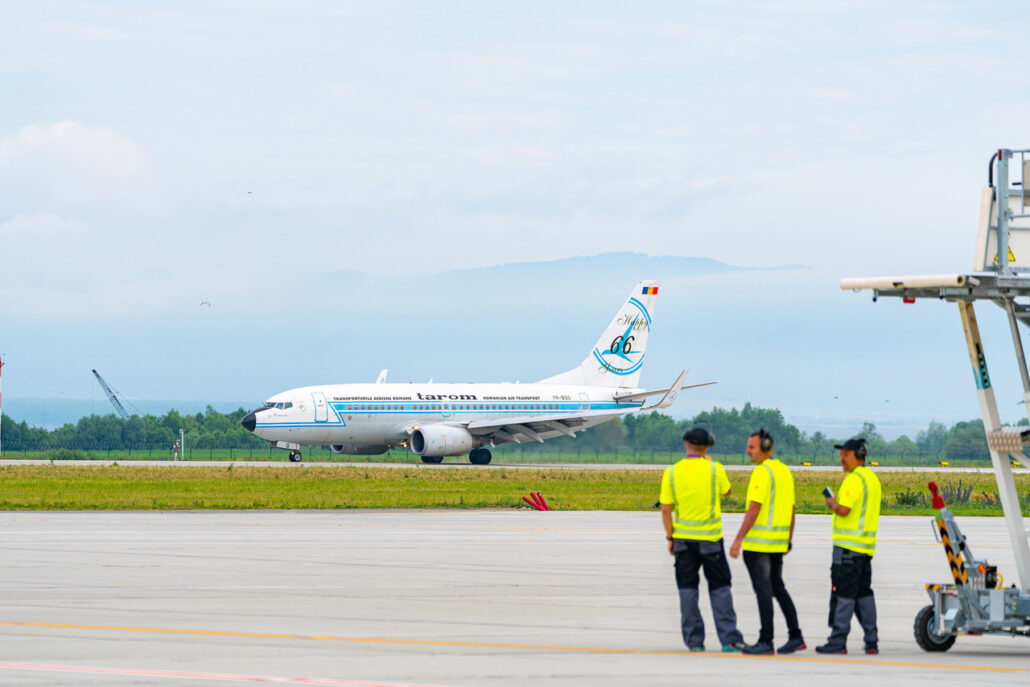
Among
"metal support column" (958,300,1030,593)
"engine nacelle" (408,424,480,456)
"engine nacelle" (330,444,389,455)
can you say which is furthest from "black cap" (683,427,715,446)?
"engine nacelle" (330,444,389,455)

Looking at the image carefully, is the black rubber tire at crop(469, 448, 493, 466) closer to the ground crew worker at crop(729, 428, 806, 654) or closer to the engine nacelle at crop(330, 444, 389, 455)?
the engine nacelle at crop(330, 444, 389, 455)

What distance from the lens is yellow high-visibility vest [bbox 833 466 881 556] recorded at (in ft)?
41.5

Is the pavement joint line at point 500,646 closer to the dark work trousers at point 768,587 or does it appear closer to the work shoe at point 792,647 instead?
the work shoe at point 792,647

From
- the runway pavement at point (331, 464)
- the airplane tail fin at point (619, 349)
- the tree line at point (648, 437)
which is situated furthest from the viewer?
the tree line at point (648, 437)

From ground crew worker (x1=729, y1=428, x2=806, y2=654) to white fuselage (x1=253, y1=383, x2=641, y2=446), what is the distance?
1956 inches

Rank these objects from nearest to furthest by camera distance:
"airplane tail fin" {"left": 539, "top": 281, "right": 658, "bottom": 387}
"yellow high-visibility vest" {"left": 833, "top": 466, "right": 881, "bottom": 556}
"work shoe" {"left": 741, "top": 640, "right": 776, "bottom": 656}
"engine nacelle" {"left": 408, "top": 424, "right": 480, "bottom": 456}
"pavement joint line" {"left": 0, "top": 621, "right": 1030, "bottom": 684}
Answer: "pavement joint line" {"left": 0, "top": 621, "right": 1030, "bottom": 684}, "work shoe" {"left": 741, "top": 640, "right": 776, "bottom": 656}, "yellow high-visibility vest" {"left": 833, "top": 466, "right": 881, "bottom": 556}, "engine nacelle" {"left": 408, "top": 424, "right": 480, "bottom": 456}, "airplane tail fin" {"left": 539, "top": 281, "right": 658, "bottom": 387}

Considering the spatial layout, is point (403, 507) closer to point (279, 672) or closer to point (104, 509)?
point (104, 509)

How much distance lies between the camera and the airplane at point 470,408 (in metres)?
61.3

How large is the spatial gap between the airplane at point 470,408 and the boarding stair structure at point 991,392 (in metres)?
48.2

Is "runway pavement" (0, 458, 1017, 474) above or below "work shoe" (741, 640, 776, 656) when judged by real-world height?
above

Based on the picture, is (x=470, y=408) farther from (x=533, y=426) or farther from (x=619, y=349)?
(x=619, y=349)

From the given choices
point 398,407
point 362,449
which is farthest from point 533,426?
point 362,449

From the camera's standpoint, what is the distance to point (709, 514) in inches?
492

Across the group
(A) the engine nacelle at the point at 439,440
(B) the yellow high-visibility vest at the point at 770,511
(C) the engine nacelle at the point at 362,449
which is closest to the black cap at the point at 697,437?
(B) the yellow high-visibility vest at the point at 770,511
